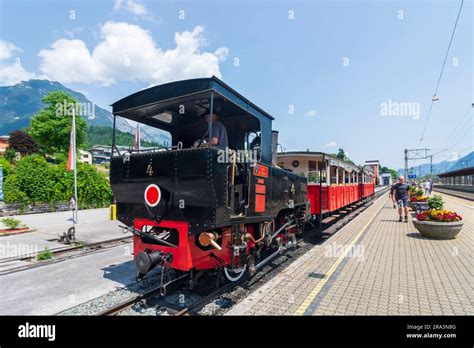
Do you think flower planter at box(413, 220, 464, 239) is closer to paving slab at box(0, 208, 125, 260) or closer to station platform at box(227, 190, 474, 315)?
station platform at box(227, 190, 474, 315)

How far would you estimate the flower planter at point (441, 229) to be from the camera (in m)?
8.41

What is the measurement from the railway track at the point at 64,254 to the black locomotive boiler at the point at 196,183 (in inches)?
144

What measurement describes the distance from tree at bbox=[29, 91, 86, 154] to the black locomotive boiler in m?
36.6

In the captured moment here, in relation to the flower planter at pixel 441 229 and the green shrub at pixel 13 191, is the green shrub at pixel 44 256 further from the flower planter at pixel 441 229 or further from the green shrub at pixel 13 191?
the flower planter at pixel 441 229

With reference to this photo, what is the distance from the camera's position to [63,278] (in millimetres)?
5715

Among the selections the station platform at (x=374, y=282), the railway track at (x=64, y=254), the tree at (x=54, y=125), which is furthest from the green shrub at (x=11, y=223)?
the tree at (x=54, y=125)

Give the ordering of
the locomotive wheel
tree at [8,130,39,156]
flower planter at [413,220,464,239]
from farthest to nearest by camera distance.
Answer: tree at [8,130,39,156] < flower planter at [413,220,464,239] < the locomotive wheel

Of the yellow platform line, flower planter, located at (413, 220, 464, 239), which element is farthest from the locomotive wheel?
flower planter, located at (413, 220, 464, 239)

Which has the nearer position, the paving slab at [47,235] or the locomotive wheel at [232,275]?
the locomotive wheel at [232,275]

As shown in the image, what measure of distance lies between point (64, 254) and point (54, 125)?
34.8 meters

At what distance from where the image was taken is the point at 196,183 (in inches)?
152

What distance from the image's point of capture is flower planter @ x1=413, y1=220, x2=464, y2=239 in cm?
841
